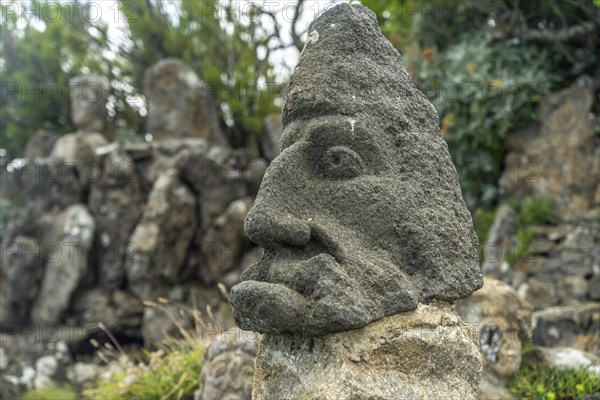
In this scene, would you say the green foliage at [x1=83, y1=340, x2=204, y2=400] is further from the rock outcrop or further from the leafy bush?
the leafy bush

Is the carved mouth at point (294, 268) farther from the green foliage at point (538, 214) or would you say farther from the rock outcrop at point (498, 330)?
the green foliage at point (538, 214)

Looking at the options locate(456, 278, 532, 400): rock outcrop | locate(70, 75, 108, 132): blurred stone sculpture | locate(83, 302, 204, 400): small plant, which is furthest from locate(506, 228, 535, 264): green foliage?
locate(70, 75, 108, 132): blurred stone sculpture

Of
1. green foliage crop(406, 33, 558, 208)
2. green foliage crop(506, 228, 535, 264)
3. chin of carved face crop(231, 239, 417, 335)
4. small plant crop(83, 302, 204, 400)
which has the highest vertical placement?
green foliage crop(406, 33, 558, 208)

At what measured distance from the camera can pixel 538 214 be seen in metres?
7.52

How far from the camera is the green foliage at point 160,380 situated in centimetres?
490

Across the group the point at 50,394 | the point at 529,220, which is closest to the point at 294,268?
the point at 529,220

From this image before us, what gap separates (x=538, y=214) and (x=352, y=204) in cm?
579

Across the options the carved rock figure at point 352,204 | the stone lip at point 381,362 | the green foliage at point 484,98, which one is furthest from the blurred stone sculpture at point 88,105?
the stone lip at point 381,362

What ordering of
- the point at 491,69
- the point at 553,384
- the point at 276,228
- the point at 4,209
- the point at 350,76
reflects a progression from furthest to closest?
the point at 4,209, the point at 491,69, the point at 553,384, the point at 350,76, the point at 276,228

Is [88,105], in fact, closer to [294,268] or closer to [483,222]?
[483,222]

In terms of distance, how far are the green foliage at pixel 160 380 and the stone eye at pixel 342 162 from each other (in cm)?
299

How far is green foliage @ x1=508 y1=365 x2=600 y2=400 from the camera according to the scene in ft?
12.2

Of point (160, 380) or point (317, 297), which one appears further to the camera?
point (160, 380)

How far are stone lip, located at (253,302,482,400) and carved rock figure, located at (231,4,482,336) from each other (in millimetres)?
93
